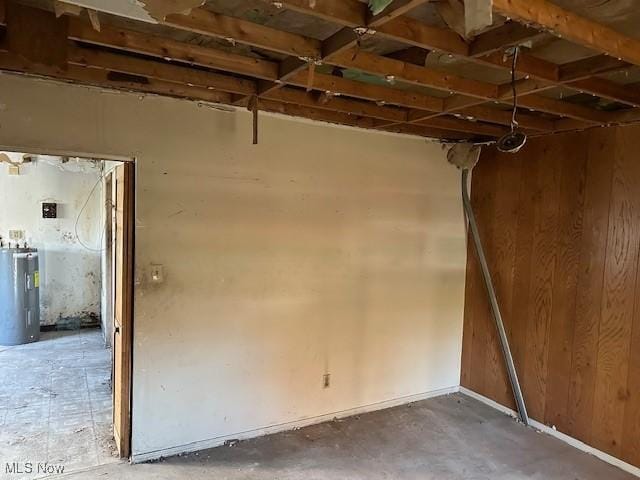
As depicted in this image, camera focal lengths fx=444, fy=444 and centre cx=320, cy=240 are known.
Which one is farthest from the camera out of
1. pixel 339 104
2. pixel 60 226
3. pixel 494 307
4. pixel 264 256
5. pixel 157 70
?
pixel 60 226

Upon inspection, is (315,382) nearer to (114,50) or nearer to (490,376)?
(490,376)

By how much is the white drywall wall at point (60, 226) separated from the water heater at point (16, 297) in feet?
1.76

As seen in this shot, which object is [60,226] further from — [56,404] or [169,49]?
[169,49]

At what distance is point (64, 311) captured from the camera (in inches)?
229

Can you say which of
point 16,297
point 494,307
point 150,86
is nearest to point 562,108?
point 494,307

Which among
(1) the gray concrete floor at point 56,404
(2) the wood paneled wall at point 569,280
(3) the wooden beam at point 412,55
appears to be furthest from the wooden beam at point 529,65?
(1) the gray concrete floor at point 56,404

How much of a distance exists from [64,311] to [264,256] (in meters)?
4.14

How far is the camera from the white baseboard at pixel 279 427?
2.77 metres

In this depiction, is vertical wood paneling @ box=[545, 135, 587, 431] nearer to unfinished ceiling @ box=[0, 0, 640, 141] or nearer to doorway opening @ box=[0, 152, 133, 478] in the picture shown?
unfinished ceiling @ box=[0, 0, 640, 141]

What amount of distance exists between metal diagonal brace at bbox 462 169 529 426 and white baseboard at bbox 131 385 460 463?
67 cm

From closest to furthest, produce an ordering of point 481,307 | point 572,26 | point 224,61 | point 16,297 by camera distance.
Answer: point 572,26 < point 224,61 < point 481,307 < point 16,297

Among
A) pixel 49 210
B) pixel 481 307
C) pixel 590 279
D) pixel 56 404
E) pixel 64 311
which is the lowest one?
pixel 56 404

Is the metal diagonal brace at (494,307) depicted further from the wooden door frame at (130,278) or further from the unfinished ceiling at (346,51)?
the wooden door frame at (130,278)

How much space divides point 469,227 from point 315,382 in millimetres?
1903
